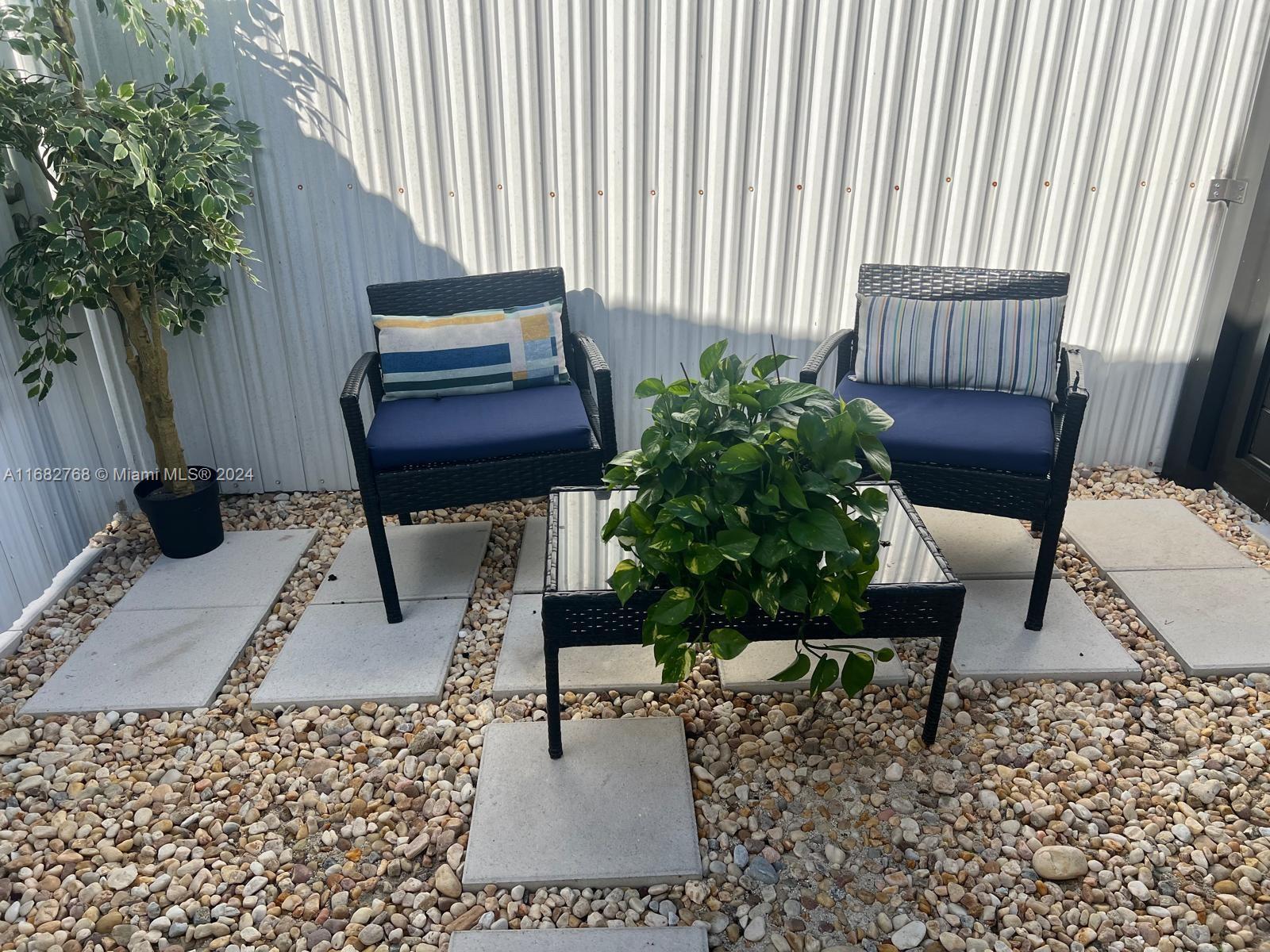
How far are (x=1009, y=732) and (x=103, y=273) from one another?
265 centimetres

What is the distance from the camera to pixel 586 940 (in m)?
1.61

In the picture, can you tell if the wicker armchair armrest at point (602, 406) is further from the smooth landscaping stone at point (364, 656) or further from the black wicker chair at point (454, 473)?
the smooth landscaping stone at point (364, 656)

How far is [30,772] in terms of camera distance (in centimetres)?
204

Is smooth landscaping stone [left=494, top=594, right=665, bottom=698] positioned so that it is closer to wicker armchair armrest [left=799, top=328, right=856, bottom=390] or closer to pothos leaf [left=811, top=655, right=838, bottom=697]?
pothos leaf [left=811, top=655, right=838, bottom=697]

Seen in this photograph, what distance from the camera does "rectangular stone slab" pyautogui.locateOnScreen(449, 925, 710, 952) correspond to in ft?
5.23

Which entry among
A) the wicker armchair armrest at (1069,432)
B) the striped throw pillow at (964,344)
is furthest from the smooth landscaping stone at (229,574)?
the wicker armchair armrest at (1069,432)

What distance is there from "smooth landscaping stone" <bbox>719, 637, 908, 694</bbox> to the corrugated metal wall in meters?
1.33

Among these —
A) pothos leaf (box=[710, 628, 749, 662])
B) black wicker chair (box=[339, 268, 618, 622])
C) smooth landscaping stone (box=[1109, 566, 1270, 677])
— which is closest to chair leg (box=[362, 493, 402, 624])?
black wicker chair (box=[339, 268, 618, 622])

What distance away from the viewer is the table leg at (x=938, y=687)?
6.34ft

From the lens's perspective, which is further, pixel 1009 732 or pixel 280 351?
pixel 280 351

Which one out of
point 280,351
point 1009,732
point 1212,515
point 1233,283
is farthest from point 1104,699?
point 280,351

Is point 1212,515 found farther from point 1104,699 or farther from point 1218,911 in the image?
point 1218,911

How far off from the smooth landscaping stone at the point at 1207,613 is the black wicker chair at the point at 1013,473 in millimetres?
350

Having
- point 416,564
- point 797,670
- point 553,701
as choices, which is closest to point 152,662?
point 416,564
